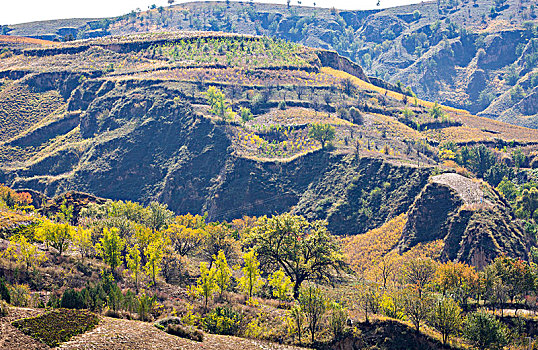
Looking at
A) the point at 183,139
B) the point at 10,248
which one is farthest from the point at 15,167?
the point at 10,248

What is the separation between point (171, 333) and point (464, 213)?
3237 inches

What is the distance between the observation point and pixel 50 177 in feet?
620

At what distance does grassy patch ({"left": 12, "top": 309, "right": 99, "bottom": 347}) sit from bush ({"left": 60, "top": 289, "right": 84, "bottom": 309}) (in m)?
3.96

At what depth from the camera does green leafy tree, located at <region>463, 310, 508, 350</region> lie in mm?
62406

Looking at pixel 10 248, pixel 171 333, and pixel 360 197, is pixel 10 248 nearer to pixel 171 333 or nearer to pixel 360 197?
pixel 171 333

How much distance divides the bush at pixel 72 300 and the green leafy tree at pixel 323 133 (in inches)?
5028

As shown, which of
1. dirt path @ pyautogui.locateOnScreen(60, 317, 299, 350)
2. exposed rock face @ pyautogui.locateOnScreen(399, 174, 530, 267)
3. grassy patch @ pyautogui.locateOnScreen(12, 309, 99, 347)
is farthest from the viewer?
exposed rock face @ pyautogui.locateOnScreen(399, 174, 530, 267)

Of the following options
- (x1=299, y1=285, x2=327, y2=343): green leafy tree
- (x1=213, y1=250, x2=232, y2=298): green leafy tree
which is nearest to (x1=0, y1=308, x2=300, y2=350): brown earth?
(x1=299, y1=285, x2=327, y2=343): green leafy tree

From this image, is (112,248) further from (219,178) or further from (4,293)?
(219,178)

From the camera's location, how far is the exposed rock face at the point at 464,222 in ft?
370

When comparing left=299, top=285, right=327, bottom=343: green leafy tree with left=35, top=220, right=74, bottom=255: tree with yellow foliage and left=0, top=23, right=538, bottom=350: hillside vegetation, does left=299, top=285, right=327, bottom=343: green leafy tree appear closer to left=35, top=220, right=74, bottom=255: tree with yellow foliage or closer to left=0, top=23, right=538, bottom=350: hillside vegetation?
left=0, top=23, right=538, bottom=350: hillside vegetation

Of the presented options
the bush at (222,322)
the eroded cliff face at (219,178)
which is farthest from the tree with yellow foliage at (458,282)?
the eroded cliff face at (219,178)

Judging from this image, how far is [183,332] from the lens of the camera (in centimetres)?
5544

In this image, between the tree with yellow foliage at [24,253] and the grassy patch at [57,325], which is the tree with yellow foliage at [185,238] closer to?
the tree with yellow foliage at [24,253]
